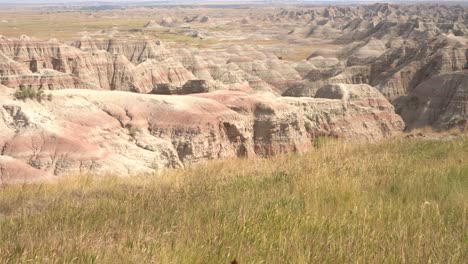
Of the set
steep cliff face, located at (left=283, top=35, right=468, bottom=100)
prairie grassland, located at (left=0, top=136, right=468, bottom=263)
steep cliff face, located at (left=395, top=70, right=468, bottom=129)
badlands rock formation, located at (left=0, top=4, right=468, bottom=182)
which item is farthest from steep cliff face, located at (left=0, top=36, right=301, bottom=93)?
prairie grassland, located at (left=0, top=136, right=468, bottom=263)

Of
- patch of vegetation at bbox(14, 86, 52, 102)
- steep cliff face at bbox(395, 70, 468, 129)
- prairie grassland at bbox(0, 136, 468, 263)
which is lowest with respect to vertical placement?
steep cliff face at bbox(395, 70, 468, 129)

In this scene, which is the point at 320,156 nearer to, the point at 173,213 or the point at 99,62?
the point at 173,213

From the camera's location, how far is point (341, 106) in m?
33.3

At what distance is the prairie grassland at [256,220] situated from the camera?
10.5ft

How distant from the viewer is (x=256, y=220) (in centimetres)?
393

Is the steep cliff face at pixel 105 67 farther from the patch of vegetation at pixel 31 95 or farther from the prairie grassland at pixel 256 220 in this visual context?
the prairie grassland at pixel 256 220

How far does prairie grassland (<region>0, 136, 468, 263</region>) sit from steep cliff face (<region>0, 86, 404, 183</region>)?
8.77 metres

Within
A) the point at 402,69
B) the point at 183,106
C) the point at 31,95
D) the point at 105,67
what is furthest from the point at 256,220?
the point at 402,69

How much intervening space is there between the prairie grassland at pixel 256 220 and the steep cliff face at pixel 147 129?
8.77 metres

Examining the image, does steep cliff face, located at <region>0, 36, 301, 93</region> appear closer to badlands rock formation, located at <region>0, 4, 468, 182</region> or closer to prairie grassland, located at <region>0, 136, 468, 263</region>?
badlands rock formation, located at <region>0, 4, 468, 182</region>

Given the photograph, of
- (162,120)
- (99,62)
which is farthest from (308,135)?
(99,62)

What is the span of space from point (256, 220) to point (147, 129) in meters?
17.7

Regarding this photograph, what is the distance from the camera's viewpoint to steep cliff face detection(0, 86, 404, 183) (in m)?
15.7

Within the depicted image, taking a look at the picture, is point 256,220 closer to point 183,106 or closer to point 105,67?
point 183,106
